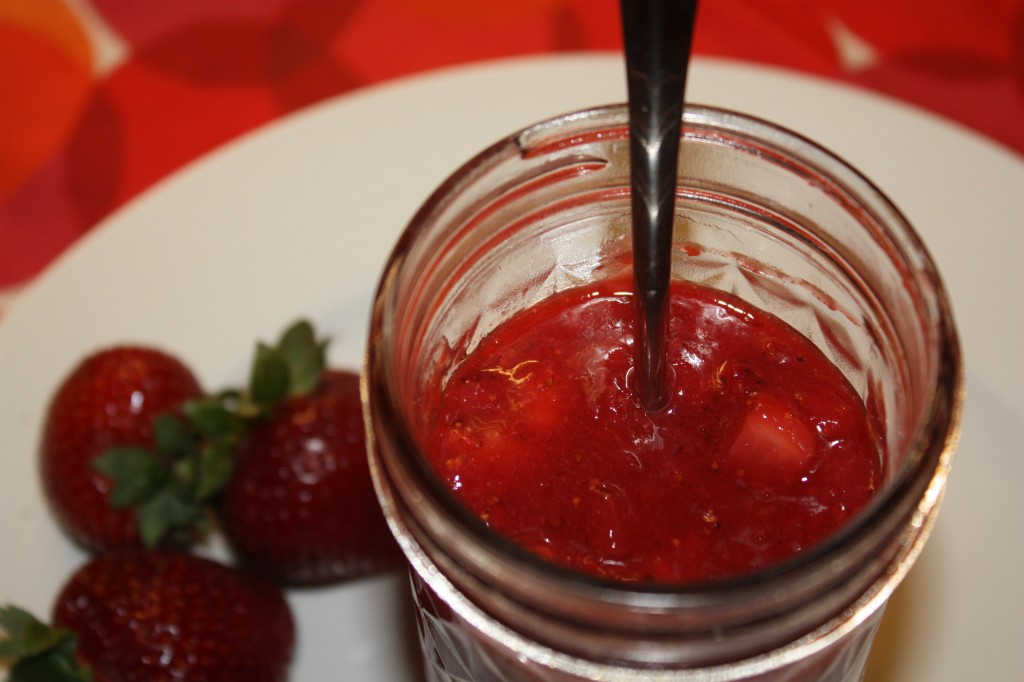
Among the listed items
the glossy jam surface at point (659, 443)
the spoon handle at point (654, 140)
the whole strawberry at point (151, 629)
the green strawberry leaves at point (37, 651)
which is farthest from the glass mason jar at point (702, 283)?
the green strawberry leaves at point (37, 651)

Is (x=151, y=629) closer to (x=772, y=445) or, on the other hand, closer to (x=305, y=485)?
(x=305, y=485)

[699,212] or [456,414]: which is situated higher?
[699,212]

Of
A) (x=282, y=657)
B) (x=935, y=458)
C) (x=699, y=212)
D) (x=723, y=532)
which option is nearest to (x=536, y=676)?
(x=723, y=532)

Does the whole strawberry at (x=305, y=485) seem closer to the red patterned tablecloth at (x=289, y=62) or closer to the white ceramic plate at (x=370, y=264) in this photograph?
the white ceramic plate at (x=370, y=264)

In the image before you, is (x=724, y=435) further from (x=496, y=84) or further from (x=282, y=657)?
(x=496, y=84)

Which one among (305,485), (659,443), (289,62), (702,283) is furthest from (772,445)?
(289,62)
